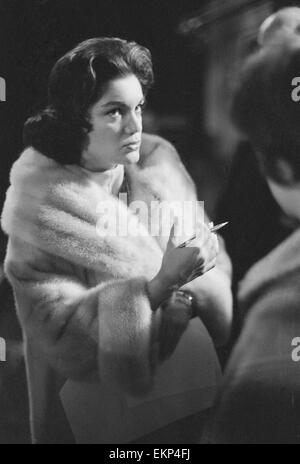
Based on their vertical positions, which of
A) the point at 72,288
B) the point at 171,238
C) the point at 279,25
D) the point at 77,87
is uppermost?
the point at 279,25

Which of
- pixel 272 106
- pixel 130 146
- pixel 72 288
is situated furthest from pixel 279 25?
pixel 72 288

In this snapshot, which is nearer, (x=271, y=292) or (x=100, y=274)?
(x=100, y=274)

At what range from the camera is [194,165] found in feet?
9.92

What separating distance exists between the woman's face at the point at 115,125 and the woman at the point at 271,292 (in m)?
0.39

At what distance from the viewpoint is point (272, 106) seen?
9.95 feet

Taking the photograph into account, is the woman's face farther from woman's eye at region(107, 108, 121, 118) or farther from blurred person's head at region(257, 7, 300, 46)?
blurred person's head at region(257, 7, 300, 46)

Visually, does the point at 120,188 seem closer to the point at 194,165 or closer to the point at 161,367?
the point at 194,165

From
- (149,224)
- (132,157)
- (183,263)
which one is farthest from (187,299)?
(132,157)

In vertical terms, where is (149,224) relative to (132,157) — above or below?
below

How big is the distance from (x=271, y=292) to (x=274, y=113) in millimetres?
690

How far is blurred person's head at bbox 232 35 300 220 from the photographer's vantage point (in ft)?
9.93

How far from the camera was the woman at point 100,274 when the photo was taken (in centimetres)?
293

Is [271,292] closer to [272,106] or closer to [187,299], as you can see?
[187,299]
